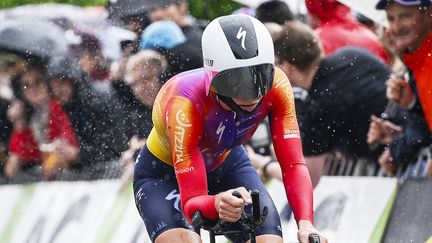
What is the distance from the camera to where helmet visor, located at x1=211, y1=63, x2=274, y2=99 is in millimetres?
6719

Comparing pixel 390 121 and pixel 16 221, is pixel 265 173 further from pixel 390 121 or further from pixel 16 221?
pixel 16 221

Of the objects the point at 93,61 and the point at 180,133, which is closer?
the point at 180,133

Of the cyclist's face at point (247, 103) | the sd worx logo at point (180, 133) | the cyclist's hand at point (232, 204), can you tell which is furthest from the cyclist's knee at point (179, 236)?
the cyclist's face at point (247, 103)

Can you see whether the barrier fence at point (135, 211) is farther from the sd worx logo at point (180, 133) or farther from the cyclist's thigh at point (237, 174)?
the sd worx logo at point (180, 133)

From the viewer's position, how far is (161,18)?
36.6ft

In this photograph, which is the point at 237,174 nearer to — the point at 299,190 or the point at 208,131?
the point at 208,131

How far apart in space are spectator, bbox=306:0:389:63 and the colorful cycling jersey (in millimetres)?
2926

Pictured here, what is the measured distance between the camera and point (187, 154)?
276 inches

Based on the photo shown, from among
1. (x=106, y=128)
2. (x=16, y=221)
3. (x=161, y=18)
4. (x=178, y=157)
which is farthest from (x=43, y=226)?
(x=178, y=157)

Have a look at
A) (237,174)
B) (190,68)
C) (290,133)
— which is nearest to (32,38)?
(190,68)

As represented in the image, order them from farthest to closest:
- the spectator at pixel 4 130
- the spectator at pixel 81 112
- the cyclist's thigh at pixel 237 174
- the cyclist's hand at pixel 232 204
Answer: the spectator at pixel 4 130
the spectator at pixel 81 112
the cyclist's thigh at pixel 237 174
the cyclist's hand at pixel 232 204

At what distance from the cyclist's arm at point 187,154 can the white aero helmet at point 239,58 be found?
0.26 metres

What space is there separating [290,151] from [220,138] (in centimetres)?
48

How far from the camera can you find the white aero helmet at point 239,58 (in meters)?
6.73
